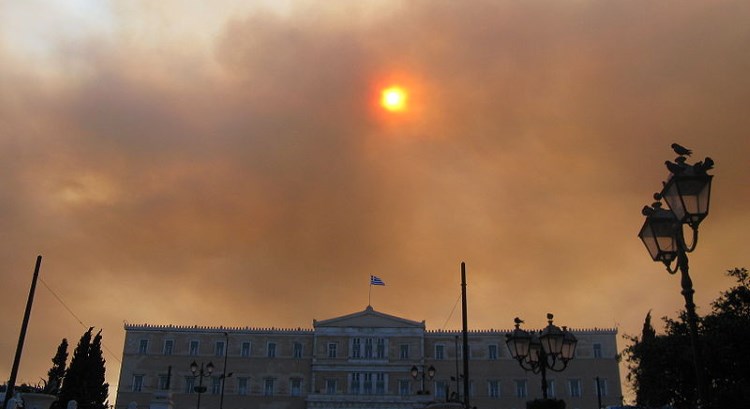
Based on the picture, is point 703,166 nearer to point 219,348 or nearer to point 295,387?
point 295,387

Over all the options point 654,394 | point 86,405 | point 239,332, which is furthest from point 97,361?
point 654,394

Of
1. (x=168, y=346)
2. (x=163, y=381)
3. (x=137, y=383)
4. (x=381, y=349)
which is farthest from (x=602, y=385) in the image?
(x=137, y=383)

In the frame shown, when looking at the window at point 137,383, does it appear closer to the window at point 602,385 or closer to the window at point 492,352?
the window at point 492,352

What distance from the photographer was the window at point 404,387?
6882 cm

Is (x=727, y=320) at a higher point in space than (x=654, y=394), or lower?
higher

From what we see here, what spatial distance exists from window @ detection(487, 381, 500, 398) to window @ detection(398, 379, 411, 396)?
27.1ft

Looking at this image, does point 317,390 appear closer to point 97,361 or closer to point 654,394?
point 97,361

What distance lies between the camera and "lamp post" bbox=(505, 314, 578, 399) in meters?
18.2

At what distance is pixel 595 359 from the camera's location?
70.2 metres

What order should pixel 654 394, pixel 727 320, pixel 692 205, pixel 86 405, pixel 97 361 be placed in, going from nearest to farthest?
pixel 692 205 → pixel 727 320 → pixel 654 394 → pixel 86 405 → pixel 97 361

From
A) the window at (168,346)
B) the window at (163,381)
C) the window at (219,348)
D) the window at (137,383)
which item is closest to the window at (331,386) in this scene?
the window at (219,348)

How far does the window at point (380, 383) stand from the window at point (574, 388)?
18.7 meters

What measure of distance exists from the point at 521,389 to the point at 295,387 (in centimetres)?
2302

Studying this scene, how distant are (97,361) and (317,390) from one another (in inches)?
836
